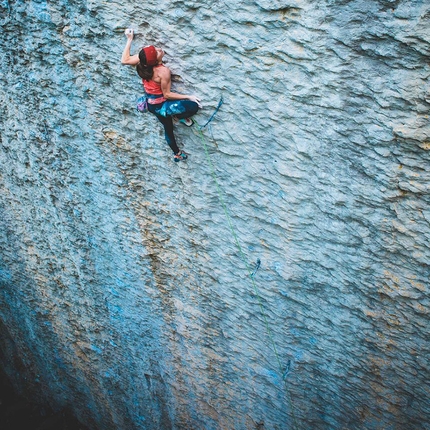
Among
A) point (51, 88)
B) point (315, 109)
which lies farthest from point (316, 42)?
point (51, 88)

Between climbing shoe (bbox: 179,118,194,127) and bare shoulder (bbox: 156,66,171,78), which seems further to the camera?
climbing shoe (bbox: 179,118,194,127)

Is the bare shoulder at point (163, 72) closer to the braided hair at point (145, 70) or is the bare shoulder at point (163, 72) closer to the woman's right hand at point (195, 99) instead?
the braided hair at point (145, 70)

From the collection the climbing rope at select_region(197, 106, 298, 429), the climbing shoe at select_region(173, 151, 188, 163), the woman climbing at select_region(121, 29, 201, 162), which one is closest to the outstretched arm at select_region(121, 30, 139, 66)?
the woman climbing at select_region(121, 29, 201, 162)

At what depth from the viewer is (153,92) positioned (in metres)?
3.34

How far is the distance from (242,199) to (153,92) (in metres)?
1.35

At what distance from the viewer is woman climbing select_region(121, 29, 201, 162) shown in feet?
10.4

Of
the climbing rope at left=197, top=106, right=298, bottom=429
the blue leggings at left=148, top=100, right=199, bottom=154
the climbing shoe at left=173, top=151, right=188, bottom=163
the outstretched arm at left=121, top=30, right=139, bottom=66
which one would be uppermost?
the outstretched arm at left=121, top=30, right=139, bottom=66

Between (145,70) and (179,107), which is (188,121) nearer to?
(179,107)

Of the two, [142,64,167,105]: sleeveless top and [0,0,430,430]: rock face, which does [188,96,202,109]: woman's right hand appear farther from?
[142,64,167,105]: sleeveless top

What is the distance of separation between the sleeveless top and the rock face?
0.74 feet

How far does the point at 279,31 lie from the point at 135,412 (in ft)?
23.3

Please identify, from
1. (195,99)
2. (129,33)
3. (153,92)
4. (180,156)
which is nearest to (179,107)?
(195,99)

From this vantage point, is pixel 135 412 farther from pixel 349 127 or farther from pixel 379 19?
pixel 379 19

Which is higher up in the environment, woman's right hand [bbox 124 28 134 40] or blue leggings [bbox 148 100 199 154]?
woman's right hand [bbox 124 28 134 40]
